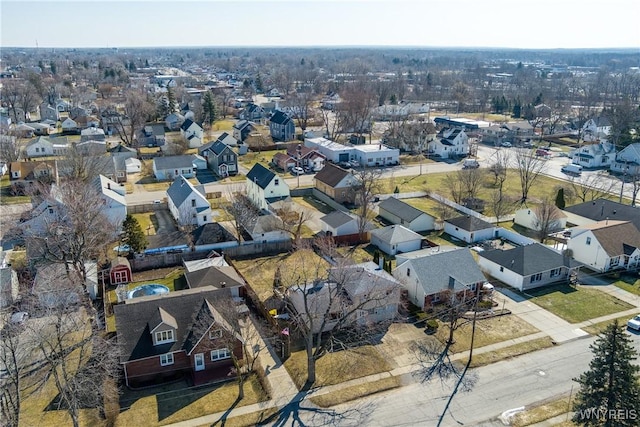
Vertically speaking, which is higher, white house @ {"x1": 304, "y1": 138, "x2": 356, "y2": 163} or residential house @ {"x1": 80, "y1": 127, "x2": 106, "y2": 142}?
residential house @ {"x1": 80, "y1": 127, "x2": 106, "y2": 142}

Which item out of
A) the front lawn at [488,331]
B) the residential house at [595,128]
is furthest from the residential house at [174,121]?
the front lawn at [488,331]

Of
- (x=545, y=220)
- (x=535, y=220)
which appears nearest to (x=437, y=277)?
(x=545, y=220)

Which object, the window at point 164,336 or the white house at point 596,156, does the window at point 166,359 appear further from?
the white house at point 596,156

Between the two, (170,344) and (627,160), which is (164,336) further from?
(627,160)

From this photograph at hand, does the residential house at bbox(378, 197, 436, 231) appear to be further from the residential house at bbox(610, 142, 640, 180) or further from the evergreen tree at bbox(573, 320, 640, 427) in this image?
the residential house at bbox(610, 142, 640, 180)

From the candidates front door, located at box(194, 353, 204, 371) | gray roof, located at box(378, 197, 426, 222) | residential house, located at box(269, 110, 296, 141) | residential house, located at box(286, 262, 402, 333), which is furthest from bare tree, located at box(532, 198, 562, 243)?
residential house, located at box(269, 110, 296, 141)

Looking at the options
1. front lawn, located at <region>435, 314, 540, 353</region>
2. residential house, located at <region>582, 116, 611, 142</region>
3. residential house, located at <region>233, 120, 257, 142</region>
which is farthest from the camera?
residential house, located at <region>582, 116, 611, 142</region>
